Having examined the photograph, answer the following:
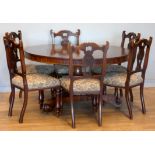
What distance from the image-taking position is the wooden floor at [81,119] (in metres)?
2.78

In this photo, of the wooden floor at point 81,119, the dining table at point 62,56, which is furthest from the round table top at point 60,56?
the wooden floor at point 81,119

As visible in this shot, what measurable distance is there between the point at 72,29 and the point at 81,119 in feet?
4.95

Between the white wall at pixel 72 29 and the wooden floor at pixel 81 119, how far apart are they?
2.25 feet

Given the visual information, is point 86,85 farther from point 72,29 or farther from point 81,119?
point 72,29

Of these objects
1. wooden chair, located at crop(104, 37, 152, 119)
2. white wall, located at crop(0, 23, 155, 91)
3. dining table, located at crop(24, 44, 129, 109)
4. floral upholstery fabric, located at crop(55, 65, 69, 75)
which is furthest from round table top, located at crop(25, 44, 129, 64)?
white wall, located at crop(0, 23, 155, 91)

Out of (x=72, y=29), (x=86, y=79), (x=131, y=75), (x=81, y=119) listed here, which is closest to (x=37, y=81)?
(x=86, y=79)

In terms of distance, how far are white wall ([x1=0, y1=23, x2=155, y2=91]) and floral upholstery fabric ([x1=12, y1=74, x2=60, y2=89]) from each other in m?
1.10
